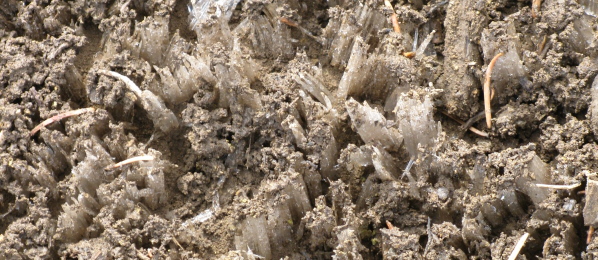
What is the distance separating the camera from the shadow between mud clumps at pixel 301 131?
218cm

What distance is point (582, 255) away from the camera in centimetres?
195

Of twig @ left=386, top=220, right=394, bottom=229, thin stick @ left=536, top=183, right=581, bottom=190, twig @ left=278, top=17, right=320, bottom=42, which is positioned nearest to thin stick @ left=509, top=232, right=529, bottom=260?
thin stick @ left=536, top=183, right=581, bottom=190

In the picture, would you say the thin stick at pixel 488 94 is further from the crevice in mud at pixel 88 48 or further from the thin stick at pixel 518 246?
the crevice in mud at pixel 88 48

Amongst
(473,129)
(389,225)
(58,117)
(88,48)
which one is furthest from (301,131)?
(88,48)

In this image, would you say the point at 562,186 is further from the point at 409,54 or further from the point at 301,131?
the point at 301,131

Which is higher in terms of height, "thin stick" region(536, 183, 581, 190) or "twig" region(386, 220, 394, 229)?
"thin stick" region(536, 183, 581, 190)

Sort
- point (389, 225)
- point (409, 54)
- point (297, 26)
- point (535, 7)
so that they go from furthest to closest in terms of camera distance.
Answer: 1. point (297, 26)
2. point (409, 54)
3. point (535, 7)
4. point (389, 225)

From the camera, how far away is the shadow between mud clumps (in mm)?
2178

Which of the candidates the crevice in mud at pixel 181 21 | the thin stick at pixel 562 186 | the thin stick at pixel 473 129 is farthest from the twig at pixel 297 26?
the thin stick at pixel 562 186

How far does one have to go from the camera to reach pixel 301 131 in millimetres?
2387

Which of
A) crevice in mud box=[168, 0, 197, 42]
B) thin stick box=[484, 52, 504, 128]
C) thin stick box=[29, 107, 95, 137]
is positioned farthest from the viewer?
crevice in mud box=[168, 0, 197, 42]

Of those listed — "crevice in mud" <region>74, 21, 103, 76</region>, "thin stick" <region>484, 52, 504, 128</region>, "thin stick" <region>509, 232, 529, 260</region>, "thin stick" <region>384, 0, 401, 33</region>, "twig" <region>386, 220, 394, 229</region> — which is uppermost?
"crevice in mud" <region>74, 21, 103, 76</region>

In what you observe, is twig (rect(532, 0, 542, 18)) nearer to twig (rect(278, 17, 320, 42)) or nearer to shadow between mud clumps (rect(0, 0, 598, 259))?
shadow between mud clumps (rect(0, 0, 598, 259))

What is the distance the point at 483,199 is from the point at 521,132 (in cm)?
44
